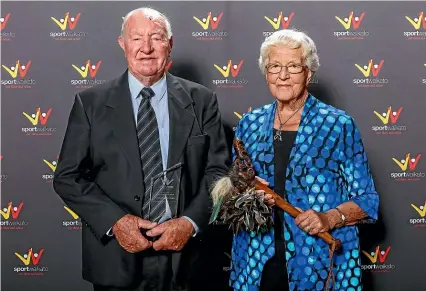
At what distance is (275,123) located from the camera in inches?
95.3

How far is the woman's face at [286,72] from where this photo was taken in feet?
7.66

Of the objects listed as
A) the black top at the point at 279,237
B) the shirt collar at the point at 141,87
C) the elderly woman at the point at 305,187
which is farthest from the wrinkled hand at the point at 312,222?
the shirt collar at the point at 141,87

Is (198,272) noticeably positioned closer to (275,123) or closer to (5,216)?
(275,123)

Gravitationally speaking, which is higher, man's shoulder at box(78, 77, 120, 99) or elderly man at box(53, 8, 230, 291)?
man's shoulder at box(78, 77, 120, 99)

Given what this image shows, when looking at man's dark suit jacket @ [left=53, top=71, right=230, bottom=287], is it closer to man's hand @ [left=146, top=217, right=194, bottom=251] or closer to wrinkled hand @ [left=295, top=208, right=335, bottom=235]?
man's hand @ [left=146, top=217, right=194, bottom=251]

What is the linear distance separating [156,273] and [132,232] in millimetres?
235

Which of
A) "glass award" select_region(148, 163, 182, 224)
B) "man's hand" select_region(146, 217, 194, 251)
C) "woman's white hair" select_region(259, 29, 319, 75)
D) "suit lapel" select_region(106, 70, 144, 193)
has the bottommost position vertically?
"man's hand" select_region(146, 217, 194, 251)

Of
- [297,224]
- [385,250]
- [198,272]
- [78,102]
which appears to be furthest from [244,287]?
[385,250]

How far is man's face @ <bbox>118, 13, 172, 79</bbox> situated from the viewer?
235 centimetres

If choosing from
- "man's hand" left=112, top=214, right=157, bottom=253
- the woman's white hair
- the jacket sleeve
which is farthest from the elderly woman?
the jacket sleeve

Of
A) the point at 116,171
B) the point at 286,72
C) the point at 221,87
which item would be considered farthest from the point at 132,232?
the point at 221,87

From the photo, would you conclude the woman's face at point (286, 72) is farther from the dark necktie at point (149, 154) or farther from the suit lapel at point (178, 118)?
the dark necktie at point (149, 154)

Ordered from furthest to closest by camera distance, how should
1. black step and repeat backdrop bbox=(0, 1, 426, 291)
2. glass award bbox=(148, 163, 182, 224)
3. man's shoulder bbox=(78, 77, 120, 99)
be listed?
black step and repeat backdrop bbox=(0, 1, 426, 291), man's shoulder bbox=(78, 77, 120, 99), glass award bbox=(148, 163, 182, 224)

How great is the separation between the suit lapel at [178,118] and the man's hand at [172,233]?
24 cm
